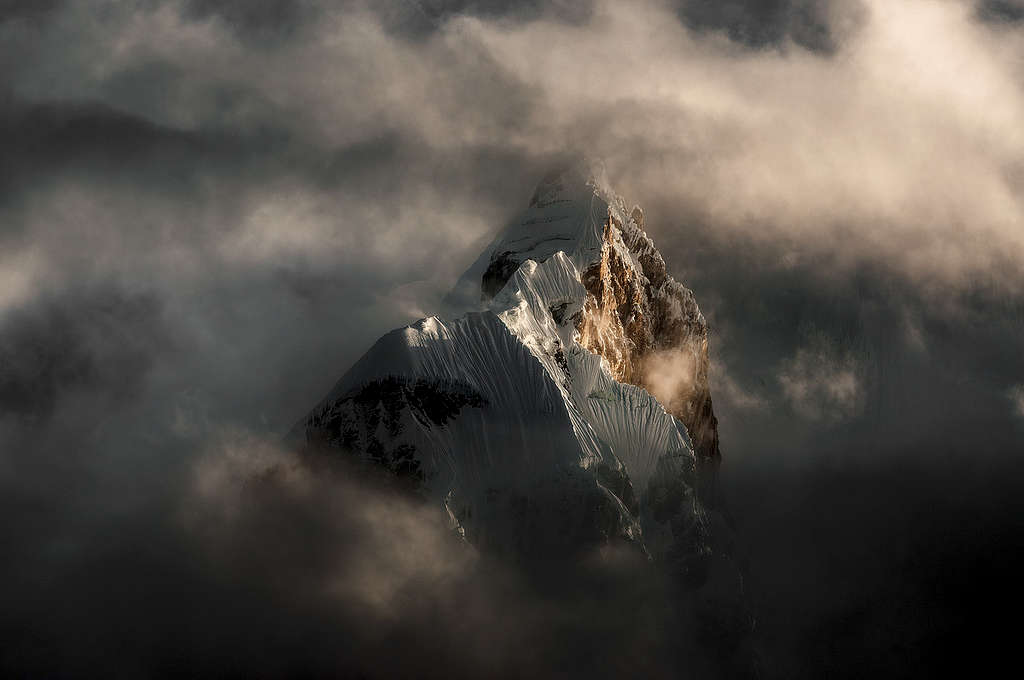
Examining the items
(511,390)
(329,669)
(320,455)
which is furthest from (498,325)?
(329,669)

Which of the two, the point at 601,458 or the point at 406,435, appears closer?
the point at 406,435

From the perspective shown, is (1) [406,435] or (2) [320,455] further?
(2) [320,455]

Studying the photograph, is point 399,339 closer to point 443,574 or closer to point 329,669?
point 443,574

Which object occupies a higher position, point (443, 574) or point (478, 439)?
point (478, 439)

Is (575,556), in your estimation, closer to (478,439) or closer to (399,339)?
(478,439)

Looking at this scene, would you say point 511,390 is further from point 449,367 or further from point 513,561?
point 513,561

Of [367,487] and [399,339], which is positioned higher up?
[399,339]

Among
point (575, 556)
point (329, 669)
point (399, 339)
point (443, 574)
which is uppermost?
point (399, 339)

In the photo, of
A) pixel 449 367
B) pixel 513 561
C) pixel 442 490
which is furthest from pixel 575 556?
pixel 449 367
